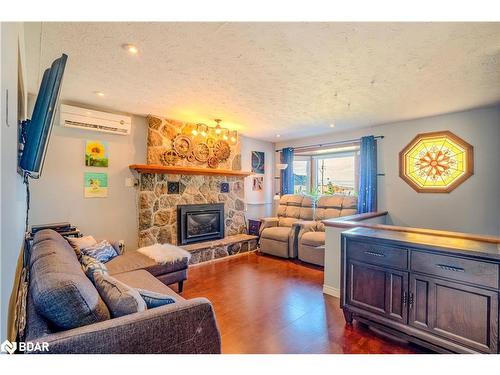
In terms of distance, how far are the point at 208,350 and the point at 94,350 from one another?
544mm

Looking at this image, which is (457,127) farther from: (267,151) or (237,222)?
(237,222)

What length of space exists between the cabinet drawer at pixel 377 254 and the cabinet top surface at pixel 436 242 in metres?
0.07

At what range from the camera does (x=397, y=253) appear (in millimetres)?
1925

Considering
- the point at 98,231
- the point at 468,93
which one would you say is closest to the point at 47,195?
the point at 98,231

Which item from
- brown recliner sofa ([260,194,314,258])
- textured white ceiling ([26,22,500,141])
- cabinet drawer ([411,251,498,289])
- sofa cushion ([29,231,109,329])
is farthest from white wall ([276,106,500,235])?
sofa cushion ([29,231,109,329])

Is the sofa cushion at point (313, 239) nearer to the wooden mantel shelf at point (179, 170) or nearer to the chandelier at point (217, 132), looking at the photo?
the wooden mantel shelf at point (179, 170)

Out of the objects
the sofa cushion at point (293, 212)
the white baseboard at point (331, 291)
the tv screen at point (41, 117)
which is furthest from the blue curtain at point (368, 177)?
the tv screen at point (41, 117)

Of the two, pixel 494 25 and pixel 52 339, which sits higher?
pixel 494 25

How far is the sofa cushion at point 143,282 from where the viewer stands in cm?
204

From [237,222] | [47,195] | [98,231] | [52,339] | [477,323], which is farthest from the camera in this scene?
[237,222]

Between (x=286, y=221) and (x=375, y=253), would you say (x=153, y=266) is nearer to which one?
(x=375, y=253)

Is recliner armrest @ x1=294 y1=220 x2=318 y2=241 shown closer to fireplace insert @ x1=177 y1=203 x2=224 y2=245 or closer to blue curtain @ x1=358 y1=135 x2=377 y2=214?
blue curtain @ x1=358 y1=135 x2=377 y2=214

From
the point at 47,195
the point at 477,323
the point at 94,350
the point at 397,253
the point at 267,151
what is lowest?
the point at 477,323

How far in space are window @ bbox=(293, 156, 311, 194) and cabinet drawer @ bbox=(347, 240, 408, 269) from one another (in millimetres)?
3619
